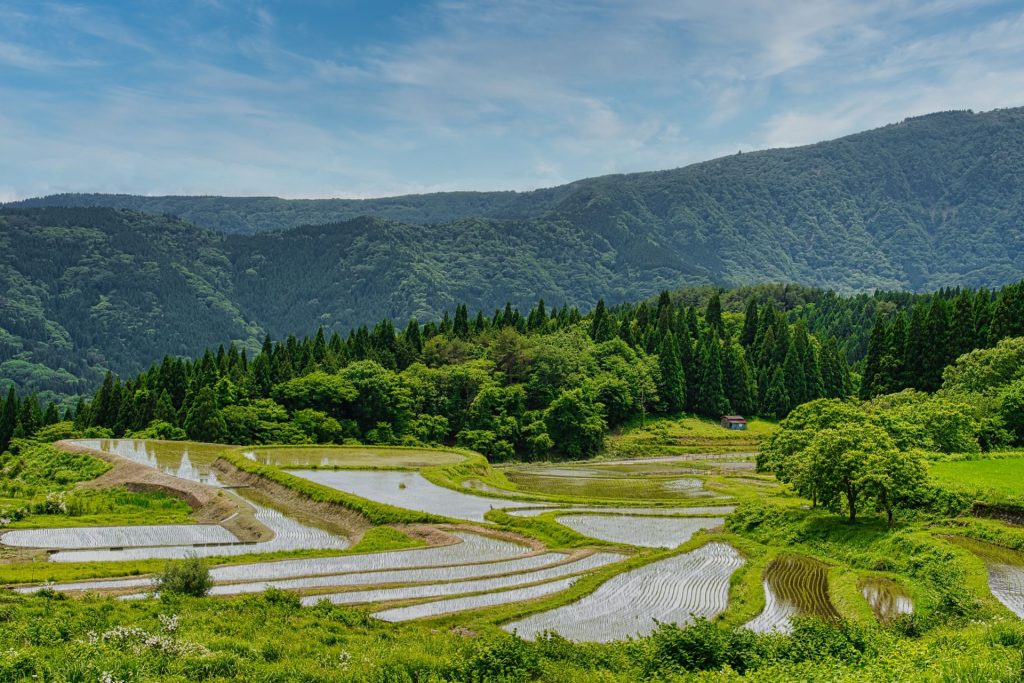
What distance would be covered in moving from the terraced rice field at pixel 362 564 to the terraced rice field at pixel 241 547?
327 cm

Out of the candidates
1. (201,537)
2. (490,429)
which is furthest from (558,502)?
(490,429)

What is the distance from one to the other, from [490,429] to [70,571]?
5967 cm

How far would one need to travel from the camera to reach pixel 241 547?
34469 mm

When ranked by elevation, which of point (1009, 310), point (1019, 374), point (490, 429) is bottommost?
point (490, 429)

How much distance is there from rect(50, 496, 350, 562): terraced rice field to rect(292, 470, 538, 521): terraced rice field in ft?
19.1

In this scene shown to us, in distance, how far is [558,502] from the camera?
49188 millimetres

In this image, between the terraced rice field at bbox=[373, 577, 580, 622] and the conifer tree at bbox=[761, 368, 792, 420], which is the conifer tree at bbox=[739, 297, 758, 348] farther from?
the terraced rice field at bbox=[373, 577, 580, 622]

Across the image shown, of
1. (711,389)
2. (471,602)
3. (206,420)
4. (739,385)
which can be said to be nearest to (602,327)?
(711,389)

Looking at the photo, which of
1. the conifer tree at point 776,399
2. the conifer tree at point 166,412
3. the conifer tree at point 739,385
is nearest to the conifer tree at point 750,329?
the conifer tree at point 776,399

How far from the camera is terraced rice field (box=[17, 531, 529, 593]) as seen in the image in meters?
26.9

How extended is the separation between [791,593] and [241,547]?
23.5 meters

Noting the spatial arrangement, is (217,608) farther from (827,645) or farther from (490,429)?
(490,429)

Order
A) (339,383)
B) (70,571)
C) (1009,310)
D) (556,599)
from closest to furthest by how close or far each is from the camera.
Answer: (556,599) → (70,571) → (1009,310) → (339,383)

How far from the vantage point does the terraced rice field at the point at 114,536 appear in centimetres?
3422
